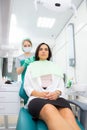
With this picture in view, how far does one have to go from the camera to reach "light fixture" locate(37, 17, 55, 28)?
4.81m

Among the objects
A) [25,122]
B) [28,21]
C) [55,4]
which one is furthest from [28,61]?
[28,21]

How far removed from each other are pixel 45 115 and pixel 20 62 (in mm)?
1032

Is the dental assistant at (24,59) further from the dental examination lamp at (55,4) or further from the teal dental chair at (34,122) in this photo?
the teal dental chair at (34,122)

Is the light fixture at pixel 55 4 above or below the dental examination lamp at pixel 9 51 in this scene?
above

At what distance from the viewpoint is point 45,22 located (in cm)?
504

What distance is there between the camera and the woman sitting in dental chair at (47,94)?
1.40 m

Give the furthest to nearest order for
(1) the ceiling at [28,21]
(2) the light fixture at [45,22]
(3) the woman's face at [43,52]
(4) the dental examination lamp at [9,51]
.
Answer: (2) the light fixture at [45,22], (4) the dental examination lamp at [9,51], (1) the ceiling at [28,21], (3) the woman's face at [43,52]

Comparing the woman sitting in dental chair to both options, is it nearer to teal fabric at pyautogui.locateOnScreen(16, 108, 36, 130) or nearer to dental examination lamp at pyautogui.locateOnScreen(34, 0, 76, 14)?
teal fabric at pyautogui.locateOnScreen(16, 108, 36, 130)

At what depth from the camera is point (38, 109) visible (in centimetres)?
154

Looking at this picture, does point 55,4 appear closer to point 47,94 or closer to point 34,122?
point 47,94

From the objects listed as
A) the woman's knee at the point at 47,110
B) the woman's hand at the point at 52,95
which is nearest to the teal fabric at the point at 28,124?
the woman's knee at the point at 47,110

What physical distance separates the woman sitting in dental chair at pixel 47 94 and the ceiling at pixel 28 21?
28.2 inches

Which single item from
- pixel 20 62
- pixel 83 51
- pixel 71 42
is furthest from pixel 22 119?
pixel 71 42

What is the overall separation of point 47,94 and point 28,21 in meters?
3.58
